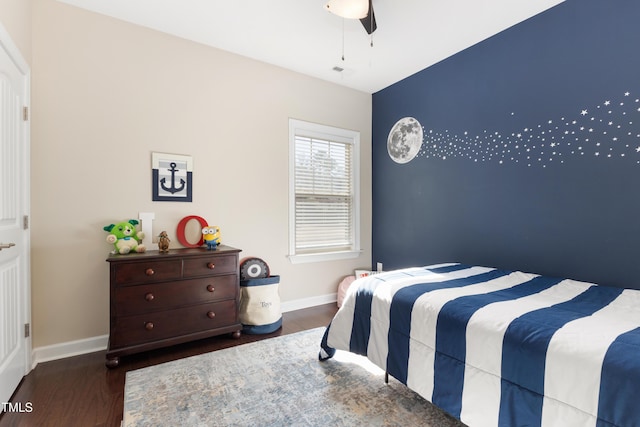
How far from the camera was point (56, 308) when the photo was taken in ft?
7.64

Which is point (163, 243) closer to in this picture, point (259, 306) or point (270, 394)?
point (259, 306)

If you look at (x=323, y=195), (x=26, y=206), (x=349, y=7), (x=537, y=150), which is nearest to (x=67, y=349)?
(x=26, y=206)

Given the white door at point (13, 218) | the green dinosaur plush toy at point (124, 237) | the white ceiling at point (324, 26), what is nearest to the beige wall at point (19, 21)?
the white door at point (13, 218)

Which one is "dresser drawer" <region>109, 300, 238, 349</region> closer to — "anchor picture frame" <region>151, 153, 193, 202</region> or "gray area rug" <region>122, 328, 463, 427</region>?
"gray area rug" <region>122, 328, 463, 427</region>

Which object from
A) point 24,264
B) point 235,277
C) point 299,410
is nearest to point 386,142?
point 235,277

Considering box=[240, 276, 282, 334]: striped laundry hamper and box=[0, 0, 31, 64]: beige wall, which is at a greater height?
box=[0, 0, 31, 64]: beige wall

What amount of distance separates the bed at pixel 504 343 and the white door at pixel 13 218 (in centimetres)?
190

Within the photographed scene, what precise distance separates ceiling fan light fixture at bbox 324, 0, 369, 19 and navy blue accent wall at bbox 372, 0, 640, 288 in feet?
3.70

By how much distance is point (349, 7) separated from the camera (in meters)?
2.02

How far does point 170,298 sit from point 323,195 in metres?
1.96

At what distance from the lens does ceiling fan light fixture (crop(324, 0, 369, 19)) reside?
6.49 ft

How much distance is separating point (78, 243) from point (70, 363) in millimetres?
867

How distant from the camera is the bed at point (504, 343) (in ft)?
3.50

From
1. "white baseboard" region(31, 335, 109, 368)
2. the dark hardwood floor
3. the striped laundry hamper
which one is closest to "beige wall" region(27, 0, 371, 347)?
"white baseboard" region(31, 335, 109, 368)
